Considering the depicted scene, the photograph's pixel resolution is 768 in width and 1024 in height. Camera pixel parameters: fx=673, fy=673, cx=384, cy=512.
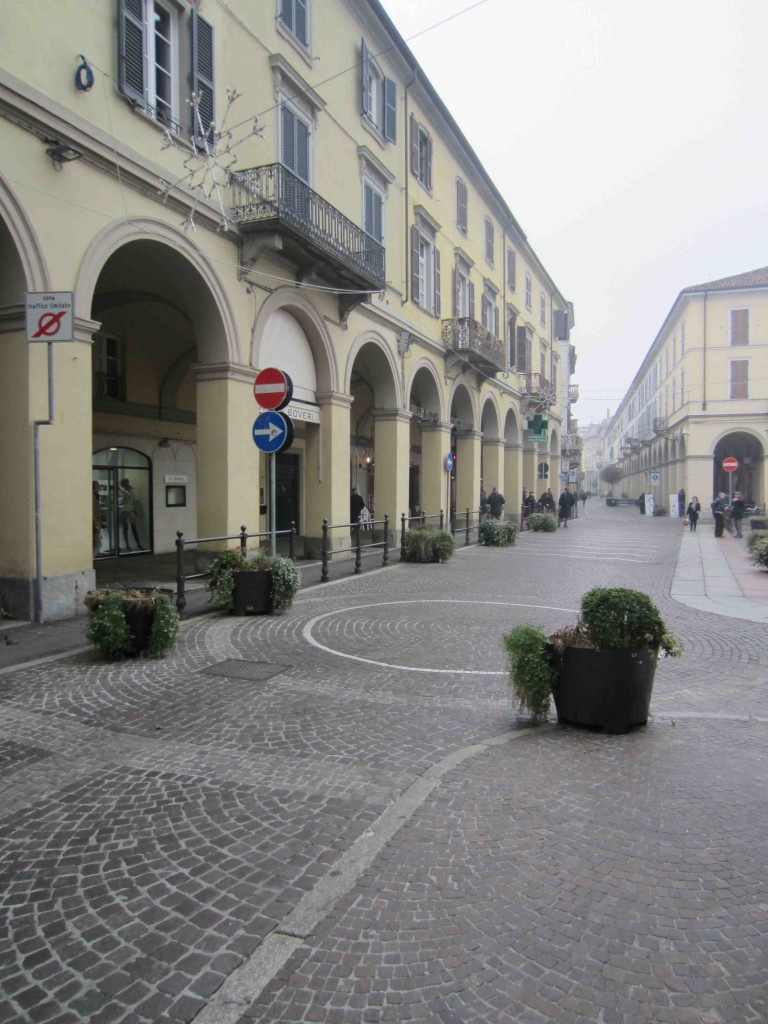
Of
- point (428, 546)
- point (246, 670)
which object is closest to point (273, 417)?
point (246, 670)

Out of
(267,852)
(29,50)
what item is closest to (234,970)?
(267,852)

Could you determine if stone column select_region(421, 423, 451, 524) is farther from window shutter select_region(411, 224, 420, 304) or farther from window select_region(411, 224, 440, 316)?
window shutter select_region(411, 224, 420, 304)

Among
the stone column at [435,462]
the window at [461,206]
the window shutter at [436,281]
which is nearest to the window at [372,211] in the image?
the window shutter at [436,281]

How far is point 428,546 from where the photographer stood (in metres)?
15.8

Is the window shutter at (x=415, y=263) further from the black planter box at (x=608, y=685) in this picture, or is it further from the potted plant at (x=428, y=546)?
the black planter box at (x=608, y=685)

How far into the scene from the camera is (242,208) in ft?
38.6

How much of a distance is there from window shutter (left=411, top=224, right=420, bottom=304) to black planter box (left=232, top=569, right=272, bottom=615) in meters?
13.2

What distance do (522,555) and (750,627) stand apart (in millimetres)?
9419

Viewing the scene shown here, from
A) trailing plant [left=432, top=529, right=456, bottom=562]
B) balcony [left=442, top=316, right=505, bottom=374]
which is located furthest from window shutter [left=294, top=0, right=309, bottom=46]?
trailing plant [left=432, top=529, right=456, bottom=562]

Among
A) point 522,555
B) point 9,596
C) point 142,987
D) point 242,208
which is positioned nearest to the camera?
point 142,987

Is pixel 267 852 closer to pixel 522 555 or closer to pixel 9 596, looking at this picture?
pixel 9 596

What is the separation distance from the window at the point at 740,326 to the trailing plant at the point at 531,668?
42.7m

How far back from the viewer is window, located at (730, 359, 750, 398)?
4009 cm

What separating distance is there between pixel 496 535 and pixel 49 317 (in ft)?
49.7
